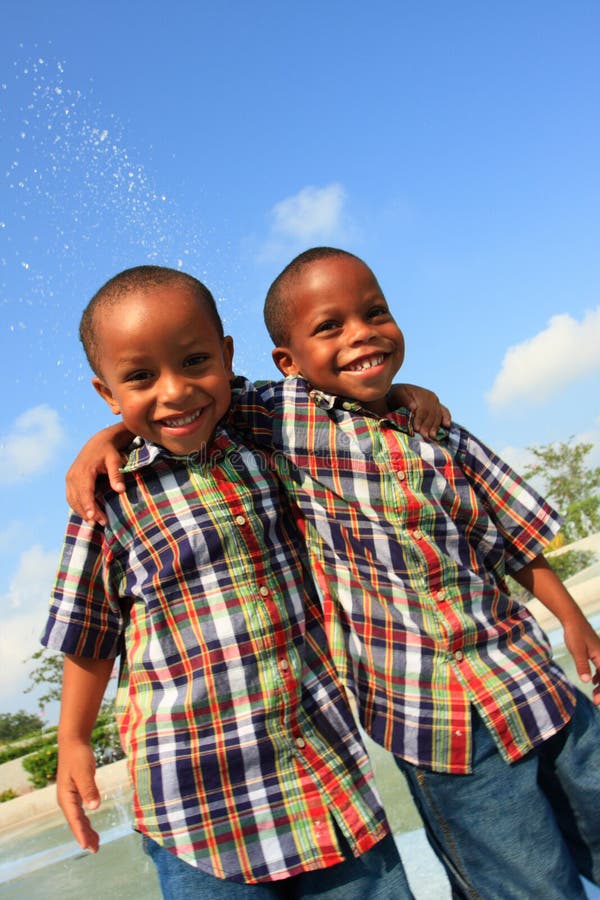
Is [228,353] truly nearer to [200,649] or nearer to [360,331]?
[360,331]

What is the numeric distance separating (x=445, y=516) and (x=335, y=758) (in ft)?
2.07

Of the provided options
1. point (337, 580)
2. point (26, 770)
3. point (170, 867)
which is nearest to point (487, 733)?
point (337, 580)

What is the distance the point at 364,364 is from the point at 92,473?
753 millimetres

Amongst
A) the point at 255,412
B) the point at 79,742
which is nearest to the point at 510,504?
the point at 255,412

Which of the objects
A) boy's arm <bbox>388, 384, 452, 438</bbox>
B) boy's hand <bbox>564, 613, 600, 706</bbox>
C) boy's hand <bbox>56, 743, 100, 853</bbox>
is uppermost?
boy's arm <bbox>388, 384, 452, 438</bbox>

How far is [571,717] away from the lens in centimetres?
189

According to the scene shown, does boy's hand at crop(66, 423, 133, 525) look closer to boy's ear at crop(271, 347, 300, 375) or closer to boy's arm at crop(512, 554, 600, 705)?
boy's ear at crop(271, 347, 300, 375)

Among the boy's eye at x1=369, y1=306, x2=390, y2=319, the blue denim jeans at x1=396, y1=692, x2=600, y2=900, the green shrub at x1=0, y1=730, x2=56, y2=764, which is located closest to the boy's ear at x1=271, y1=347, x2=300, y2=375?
the boy's eye at x1=369, y1=306, x2=390, y2=319

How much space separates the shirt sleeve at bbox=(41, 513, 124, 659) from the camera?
181cm

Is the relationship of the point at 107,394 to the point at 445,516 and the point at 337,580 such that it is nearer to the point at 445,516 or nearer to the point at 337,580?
the point at 337,580

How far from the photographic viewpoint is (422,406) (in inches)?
86.3

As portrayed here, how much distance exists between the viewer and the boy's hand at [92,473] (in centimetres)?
184

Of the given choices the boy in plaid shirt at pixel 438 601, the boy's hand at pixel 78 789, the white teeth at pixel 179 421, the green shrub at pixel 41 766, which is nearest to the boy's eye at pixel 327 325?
the boy in plaid shirt at pixel 438 601

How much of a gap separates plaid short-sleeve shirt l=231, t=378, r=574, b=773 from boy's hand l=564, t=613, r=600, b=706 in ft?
0.45
